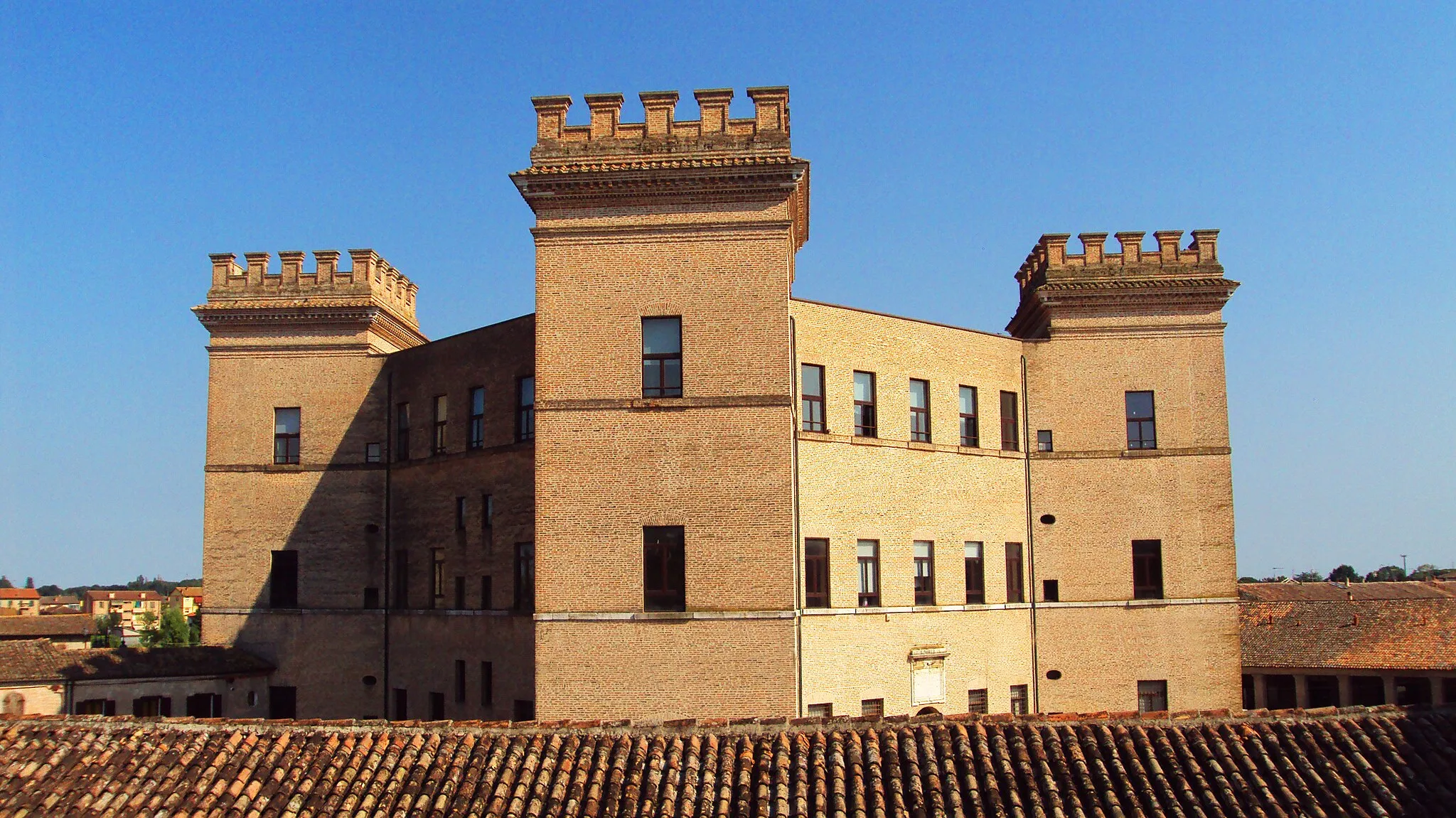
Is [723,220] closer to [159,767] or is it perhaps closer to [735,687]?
[735,687]

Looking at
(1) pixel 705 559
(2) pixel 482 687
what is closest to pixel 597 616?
(1) pixel 705 559

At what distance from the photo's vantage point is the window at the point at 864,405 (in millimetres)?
28312

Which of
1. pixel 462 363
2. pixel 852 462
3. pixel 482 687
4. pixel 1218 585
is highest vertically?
pixel 462 363

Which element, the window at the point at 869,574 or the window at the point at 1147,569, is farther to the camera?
the window at the point at 1147,569

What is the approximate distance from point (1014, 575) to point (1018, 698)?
125 inches

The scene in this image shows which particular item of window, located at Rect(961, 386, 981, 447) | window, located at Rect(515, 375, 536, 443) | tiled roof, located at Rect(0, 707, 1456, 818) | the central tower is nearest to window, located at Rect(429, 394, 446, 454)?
window, located at Rect(515, 375, 536, 443)

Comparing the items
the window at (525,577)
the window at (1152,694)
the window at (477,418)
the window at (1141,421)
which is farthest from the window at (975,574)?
the window at (477,418)

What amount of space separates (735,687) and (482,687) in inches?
354

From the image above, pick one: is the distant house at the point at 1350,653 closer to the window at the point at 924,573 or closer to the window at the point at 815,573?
the window at the point at 924,573

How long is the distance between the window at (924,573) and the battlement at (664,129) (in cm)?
1092

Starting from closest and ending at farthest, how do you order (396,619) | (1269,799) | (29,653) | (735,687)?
(1269,799) → (735,687) → (29,653) → (396,619)

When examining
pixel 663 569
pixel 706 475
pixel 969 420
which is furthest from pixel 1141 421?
pixel 663 569

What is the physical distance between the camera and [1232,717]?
54.4 feet

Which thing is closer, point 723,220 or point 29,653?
point 723,220
